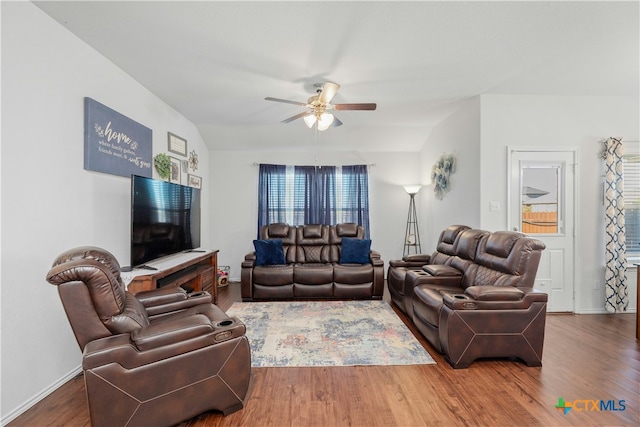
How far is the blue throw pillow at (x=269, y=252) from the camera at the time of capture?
413 centimetres

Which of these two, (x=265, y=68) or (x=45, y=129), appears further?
(x=265, y=68)

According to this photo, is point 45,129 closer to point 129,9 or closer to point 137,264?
point 129,9

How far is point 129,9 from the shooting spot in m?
1.86

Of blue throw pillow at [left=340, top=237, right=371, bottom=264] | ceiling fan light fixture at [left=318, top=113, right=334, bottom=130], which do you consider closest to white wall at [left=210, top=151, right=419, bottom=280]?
blue throw pillow at [left=340, top=237, right=371, bottom=264]

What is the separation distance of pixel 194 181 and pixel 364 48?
3.36 m

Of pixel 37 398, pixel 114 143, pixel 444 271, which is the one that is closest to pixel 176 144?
pixel 114 143

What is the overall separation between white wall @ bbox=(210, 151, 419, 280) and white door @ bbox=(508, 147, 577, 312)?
2038 millimetres

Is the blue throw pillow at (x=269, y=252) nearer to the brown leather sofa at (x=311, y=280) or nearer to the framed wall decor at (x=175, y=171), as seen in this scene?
the brown leather sofa at (x=311, y=280)

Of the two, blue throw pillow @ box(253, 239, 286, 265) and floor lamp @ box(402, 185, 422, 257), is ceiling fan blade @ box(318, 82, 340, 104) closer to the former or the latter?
blue throw pillow @ box(253, 239, 286, 265)

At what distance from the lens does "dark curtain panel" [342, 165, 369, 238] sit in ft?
17.1

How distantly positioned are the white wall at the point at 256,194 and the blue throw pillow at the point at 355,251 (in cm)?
104

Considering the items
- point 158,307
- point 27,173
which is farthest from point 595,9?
point 27,173

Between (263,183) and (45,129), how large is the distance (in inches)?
131

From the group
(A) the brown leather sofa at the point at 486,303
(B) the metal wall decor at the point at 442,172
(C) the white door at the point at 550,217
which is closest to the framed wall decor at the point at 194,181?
(A) the brown leather sofa at the point at 486,303
